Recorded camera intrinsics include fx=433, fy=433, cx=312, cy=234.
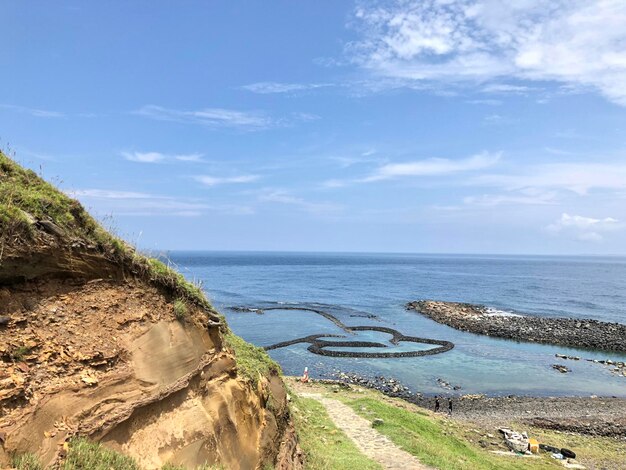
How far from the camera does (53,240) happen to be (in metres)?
7.49

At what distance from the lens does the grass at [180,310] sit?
9.23m

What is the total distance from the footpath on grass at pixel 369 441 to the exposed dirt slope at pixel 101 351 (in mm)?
8293

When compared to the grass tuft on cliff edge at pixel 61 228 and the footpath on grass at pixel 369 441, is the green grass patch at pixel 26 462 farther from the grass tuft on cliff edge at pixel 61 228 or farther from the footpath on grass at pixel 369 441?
the footpath on grass at pixel 369 441

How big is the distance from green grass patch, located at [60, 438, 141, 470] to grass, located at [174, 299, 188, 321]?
2984mm

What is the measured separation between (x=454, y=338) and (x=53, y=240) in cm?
5282

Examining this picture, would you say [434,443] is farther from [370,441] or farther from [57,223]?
[57,223]

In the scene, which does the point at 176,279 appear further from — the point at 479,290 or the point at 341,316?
the point at 479,290

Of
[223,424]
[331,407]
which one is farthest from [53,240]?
[331,407]

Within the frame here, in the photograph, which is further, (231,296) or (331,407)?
(231,296)

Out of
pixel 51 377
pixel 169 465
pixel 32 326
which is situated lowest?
pixel 169 465

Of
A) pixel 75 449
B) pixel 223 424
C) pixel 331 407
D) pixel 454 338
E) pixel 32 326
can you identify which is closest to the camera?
pixel 75 449

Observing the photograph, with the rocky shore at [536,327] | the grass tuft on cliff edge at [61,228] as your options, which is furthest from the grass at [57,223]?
the rocky shore at [536,327]

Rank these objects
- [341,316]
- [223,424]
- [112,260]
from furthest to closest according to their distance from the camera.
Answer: [341,316] → [223,424] → [112,260]

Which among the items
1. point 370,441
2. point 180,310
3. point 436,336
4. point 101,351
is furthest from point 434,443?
point 436,336
